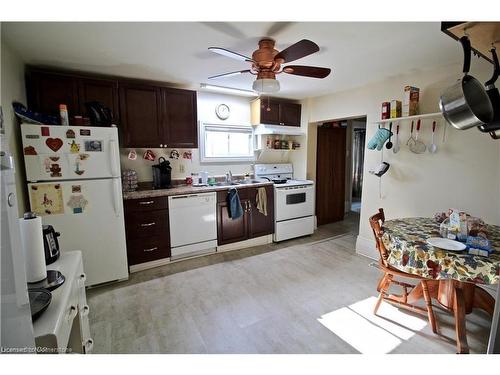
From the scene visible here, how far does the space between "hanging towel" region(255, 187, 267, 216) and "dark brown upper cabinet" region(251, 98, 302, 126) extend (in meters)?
1.15

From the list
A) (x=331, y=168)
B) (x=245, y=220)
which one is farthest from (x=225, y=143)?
(x=331, y=168)

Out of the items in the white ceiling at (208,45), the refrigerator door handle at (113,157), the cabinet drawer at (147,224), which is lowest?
the cabinet drawer at (147,224)

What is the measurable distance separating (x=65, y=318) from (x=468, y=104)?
242 centimetres

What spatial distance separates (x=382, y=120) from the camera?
289 centimetres

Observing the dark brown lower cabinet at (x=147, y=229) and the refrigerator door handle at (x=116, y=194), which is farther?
the dark brown lower cabinet at (x=147, y=229)

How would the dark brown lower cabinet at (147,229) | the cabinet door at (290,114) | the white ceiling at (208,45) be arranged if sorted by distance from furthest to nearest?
the cabinet door at (290,114) → the dark brown lower cabinet at (147,229) → the white ceiling at (208,45)

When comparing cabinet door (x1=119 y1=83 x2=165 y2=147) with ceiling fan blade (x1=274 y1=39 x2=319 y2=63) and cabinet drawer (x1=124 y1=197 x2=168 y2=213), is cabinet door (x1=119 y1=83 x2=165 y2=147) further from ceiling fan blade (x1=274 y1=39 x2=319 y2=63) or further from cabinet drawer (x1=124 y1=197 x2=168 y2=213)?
ceiling fan blade (x1=274 y1=39 x2=319 y2=63)

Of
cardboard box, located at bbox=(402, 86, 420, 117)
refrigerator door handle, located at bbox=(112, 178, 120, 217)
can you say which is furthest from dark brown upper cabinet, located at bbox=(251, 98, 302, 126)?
refrigerator door handle, located at bbox=(112, 178, 120, 217)

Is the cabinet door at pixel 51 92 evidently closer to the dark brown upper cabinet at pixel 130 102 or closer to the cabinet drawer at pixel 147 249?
the dark brown upper cabinet at pixel 130 102

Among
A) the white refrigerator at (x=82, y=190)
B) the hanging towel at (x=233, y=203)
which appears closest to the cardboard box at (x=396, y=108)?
the hanging towel at (x=233, y=203)

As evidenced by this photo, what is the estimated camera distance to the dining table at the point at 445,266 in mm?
1472

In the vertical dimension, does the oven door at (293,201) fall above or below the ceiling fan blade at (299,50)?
below

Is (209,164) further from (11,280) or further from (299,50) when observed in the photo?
(11,280)
